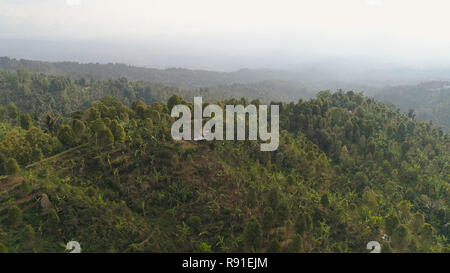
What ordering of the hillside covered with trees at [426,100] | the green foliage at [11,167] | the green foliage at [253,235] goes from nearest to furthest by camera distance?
1. the green foliage at [253,235]
2. the green foliage at [11,167]
3. the hillside covered with trees at [426,100]

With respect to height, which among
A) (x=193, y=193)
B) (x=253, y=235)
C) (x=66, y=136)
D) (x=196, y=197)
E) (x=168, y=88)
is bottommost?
(x=253, y=235)

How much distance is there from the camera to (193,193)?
720 inches

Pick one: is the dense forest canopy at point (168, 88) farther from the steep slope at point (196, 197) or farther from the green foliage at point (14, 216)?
the green foliage at point (14, 216)

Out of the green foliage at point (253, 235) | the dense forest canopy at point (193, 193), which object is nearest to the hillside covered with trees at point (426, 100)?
the dense forest canopy at point (193, 193)

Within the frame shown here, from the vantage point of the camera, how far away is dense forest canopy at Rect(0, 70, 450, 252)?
15047 millimetres

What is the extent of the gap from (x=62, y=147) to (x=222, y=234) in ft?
45.0

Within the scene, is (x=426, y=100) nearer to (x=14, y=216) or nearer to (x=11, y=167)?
(x=11, y=167)

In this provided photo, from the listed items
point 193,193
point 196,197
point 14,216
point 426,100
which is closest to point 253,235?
point 196,197

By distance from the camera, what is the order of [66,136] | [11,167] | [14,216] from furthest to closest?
[66,136]
[11,167]
[14,216]

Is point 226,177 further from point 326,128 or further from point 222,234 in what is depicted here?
point 326,128

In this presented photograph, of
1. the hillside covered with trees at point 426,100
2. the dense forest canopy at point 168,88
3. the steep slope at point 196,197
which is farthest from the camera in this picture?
the hillside covered with trees at point 426,100

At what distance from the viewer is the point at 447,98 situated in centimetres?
9975

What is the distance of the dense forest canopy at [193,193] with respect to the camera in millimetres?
15047

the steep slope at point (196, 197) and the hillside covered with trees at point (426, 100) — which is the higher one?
the hillside covered with trees at point (426, 100)
